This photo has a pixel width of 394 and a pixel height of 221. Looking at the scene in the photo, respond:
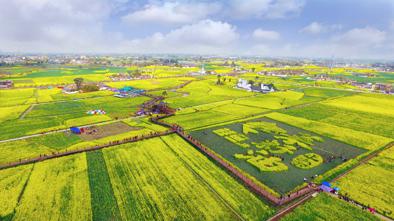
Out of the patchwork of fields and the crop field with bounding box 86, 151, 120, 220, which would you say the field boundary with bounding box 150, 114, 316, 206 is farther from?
the crop field with bounding box 86, 151, 120, 220

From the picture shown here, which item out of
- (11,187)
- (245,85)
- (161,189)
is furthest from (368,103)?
(11,187)

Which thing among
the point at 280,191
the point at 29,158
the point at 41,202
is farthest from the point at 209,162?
the point at 29,158

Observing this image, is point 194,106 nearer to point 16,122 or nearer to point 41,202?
point 16,122

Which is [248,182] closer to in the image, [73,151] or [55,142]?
[73,151]

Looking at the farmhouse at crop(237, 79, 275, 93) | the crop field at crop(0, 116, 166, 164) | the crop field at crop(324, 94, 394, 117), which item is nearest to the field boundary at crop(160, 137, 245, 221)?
the crop field at crop(0, 116, 166, 164)

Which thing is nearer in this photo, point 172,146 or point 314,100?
point 172,146

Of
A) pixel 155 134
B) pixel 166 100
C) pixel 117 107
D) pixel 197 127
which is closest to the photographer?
pixel 155 134

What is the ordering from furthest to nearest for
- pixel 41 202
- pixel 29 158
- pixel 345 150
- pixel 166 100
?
pixel 166 100, pixel 345 150, pixel 29 158, pixel 41 202

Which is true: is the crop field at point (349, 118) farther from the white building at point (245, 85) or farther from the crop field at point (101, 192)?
the crop field at point (101, 192)
